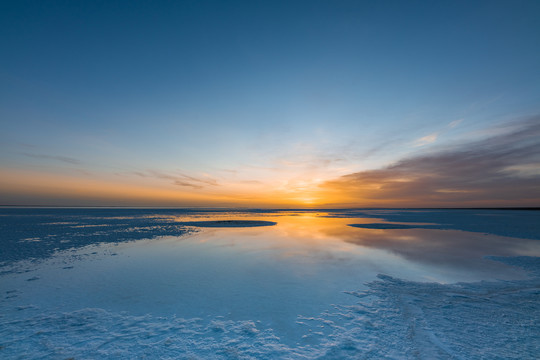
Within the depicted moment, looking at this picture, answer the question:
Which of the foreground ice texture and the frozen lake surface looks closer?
the foreground ice texture

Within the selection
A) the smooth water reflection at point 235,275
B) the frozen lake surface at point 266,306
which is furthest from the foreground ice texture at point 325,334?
the smooth water reflection at point 235,275

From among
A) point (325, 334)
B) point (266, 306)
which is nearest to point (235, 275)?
point (266, 306)

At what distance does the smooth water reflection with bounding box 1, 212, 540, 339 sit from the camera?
680 centimetres

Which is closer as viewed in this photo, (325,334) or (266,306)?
(325,334)

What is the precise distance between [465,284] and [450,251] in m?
7.20

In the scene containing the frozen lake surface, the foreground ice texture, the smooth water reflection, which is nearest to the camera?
the foreground ice texture

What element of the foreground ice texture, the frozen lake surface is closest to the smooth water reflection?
the frozen lake surface

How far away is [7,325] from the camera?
219 inches

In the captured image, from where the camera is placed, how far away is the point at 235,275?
9.74 meters

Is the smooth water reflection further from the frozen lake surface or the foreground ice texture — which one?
the foreground ice texture

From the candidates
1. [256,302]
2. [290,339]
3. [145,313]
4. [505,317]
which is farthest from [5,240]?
[505,317]

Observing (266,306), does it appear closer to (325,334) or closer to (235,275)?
(325,334)

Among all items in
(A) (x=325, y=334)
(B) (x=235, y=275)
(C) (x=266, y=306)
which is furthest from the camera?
(B) (x=235, y=275)

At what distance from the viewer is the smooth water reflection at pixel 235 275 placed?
6805 mm
